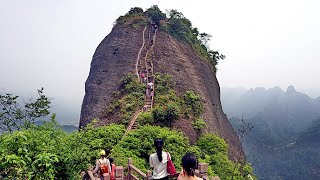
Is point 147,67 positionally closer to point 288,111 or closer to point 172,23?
point 172,23

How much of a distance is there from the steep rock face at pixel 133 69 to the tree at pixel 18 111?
15.6ft

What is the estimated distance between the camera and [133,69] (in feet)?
94.4

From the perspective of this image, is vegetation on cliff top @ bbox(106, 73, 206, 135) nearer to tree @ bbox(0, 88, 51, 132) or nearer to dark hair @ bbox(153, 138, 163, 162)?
tree @ bbox(0, 88, 51, 132)

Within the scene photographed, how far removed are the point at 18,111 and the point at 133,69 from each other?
34.9 ft

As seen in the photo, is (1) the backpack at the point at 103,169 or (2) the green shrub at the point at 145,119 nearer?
(1) the backpack at the point at 103,169

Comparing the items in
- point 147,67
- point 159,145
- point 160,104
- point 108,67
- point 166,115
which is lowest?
point 159,145

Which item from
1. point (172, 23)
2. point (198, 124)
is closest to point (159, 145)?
point (198, 124)

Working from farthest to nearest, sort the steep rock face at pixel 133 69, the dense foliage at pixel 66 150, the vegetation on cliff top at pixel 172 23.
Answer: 1. the vegetation on cliff top at pixel 172 23
2. the steep rock face at pixel 133 69
3. the dense foliage at pixel 66 150

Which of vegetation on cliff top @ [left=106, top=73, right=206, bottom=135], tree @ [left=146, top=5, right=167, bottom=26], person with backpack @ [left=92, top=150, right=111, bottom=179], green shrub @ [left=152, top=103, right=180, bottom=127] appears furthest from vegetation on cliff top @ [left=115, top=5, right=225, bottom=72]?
A: person with backpack @ [left=92, top=150, right=111, bottom=179]

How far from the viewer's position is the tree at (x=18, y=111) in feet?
67.6

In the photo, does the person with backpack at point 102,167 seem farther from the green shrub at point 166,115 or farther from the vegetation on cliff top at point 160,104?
the green shrub at point 166,115

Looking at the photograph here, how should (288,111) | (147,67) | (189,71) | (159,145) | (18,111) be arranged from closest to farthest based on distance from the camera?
1. (159,145)
2. (18,111)
3. (147,67)
4. (189,71)
5. (288,111)

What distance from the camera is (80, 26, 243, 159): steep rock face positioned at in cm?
2759

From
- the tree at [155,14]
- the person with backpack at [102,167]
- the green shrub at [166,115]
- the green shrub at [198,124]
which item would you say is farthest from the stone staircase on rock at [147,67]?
the person with backpack at [102,167]
